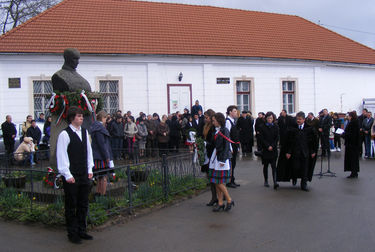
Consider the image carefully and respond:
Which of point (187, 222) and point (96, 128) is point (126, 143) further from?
point (187, 222)

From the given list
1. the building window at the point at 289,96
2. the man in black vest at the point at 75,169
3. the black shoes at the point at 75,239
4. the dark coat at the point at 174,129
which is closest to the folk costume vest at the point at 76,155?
→ the man in black vest at the point at 75,169

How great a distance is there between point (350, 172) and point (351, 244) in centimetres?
653

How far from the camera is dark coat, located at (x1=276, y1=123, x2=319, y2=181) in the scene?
367 inches

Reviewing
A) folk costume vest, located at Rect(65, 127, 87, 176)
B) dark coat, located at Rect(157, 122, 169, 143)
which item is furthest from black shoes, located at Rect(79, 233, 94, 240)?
dark coat, located at Rect(157, 122, 169, 143)

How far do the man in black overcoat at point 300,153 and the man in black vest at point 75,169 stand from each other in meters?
5.18

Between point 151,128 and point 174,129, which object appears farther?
point 174,129

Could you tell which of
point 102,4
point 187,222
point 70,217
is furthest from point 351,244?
point 102,4

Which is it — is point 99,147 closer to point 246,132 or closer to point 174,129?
point 174,129

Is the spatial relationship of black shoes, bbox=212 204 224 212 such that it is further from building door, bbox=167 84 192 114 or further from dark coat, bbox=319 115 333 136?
building door, bbox=167 84 192 114

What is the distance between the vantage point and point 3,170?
812 centimetres

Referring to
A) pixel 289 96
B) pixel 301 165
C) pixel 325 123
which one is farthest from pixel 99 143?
pixel 289 96

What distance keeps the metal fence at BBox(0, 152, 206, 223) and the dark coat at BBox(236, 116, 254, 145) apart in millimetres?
7700

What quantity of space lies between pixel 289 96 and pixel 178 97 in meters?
7.49

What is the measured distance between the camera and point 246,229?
6.32 meters
